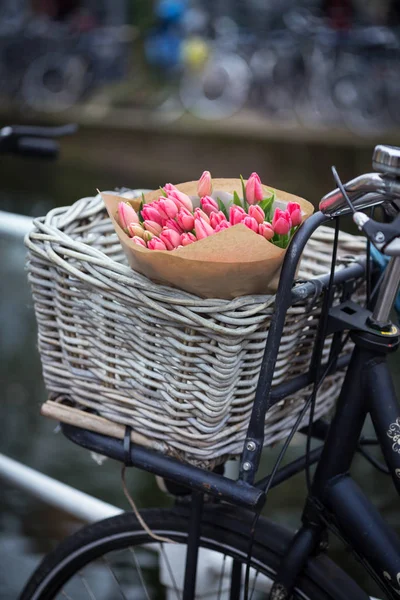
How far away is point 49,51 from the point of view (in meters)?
9.34

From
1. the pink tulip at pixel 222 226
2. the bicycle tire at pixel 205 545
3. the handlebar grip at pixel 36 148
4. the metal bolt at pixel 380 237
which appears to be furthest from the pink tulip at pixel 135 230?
the handlebar grip at pixel 36 148

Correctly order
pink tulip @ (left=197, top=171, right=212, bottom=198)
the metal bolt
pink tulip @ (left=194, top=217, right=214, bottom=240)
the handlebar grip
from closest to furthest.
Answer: the metal bolt, pink tulip @ (left=194, top=217, right=214, bottom=240), pink tulip @ (left=197, top=171, right=212, bottom=198), the handlebar grip

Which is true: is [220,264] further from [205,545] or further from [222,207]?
[205,545]

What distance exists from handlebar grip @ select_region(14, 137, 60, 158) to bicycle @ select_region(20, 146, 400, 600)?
2.70 ft

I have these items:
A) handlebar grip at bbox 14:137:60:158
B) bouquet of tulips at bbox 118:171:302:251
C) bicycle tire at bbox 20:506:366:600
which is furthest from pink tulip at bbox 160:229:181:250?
handlebar grip at bbox 14:137:60:158

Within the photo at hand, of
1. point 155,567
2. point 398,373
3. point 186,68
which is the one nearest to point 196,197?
point 155,567

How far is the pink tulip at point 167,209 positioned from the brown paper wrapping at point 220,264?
0.06 m

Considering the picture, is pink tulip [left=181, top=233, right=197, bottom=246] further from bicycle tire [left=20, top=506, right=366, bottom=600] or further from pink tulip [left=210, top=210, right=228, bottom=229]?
bicycle tire [left=20, top=506, right=366, bottom=600]

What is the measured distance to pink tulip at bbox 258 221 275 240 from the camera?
0.97 meters

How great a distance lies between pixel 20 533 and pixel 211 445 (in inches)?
59.0

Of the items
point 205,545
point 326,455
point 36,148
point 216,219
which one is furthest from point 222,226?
point 36,148

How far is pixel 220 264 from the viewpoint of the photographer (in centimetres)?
92

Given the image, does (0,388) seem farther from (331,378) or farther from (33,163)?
(33,163)

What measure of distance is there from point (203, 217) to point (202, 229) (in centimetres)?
3
